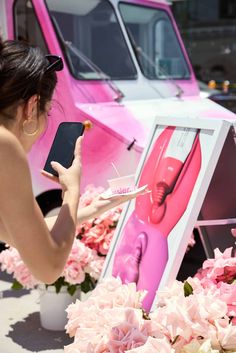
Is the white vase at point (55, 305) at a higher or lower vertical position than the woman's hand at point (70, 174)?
lower

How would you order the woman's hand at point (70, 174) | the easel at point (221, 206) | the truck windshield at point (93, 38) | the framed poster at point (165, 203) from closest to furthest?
1. the woman's hand at point (70, 174)
2. the framed poster at point (165, 203)
3. the easel at point (221, 206)
4. the truck windshield at point (93, 38)

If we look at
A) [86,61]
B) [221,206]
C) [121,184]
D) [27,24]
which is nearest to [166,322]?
[121,184]

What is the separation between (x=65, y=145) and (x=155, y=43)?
388 cm

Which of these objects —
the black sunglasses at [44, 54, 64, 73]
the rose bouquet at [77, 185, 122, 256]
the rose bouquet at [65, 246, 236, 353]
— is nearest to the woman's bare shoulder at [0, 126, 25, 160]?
the black sunglasses at [44, 54, 64, 73]

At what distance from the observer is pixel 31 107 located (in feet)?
5.52

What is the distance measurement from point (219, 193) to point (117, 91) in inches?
84.1

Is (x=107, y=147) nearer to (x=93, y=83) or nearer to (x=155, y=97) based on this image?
(x=93, y=83)

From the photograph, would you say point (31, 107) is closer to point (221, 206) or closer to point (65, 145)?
point (65, 145)

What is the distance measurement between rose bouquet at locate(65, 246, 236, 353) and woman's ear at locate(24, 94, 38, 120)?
81cm

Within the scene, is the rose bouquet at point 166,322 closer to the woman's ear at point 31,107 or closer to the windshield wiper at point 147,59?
the woman's ear at point 31,107

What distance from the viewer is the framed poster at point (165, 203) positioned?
2668mm

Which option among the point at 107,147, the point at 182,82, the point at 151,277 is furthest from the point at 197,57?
the point at 151,277

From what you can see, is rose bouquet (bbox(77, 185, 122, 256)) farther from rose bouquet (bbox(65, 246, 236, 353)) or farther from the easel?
rose bouquet (bbox(65, 246, 236, 353))

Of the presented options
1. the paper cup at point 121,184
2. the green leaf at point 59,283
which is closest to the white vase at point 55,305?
the green leaf at point 59,283
